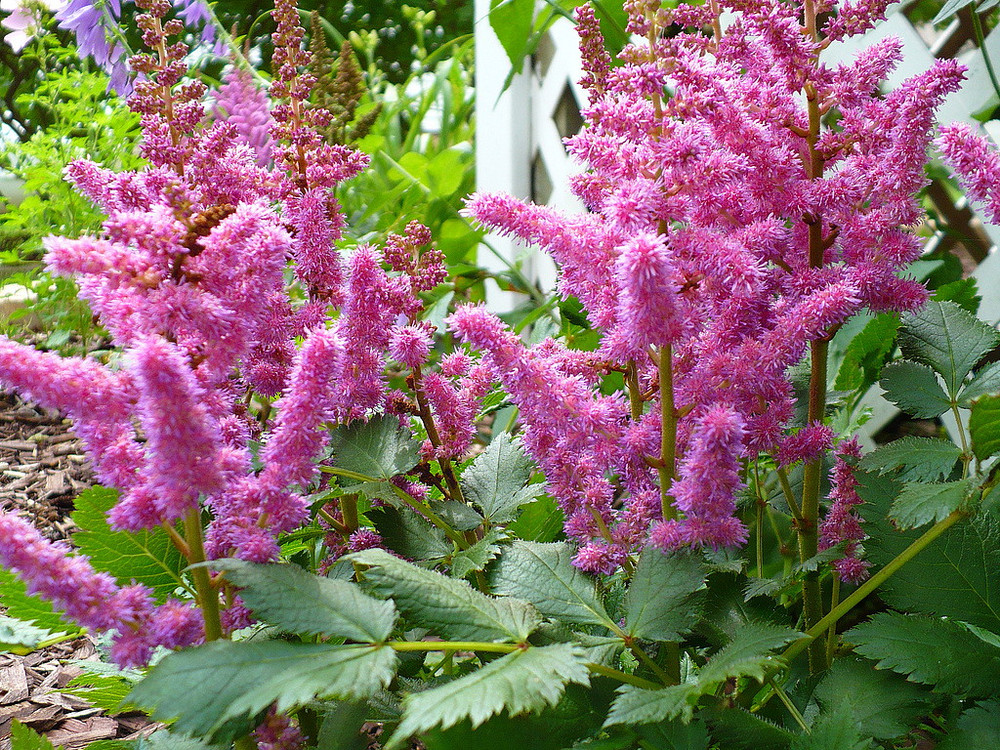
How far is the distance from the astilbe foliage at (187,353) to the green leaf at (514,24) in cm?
52

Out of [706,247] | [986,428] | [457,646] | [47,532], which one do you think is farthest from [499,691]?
[47,532]

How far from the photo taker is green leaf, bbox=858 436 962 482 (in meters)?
0.58

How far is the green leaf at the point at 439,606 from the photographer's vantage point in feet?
1.54

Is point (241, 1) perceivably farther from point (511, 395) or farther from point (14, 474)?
point (511, 395)

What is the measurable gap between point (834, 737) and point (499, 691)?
0.19 m

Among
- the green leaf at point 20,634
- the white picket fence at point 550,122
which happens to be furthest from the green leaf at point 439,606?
the white picket fence at point 550,122

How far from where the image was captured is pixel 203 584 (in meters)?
0.49

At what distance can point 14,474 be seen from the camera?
3.89 feet

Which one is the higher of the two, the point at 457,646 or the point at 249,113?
the point at 249,113

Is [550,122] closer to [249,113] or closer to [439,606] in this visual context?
[249,113]

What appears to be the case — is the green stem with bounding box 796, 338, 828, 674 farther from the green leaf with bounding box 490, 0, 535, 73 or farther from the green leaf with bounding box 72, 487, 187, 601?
the green leaf with bounding box 490, 0, 535, 73

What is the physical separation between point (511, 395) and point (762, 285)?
6.7 inches

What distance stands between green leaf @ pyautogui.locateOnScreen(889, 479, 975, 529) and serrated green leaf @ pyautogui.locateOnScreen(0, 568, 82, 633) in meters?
0.55

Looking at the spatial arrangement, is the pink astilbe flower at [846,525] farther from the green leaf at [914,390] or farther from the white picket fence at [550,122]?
the white picket fence at [550,122]
